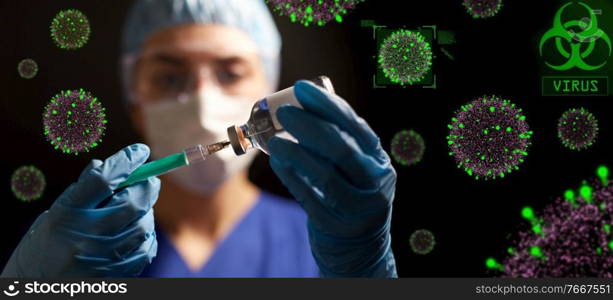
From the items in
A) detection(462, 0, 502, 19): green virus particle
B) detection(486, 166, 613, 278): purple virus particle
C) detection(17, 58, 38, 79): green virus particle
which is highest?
detection(462, 0, 502, 19): green virus particle

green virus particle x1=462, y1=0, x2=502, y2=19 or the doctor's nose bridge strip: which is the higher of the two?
green virus particle x1=462, y1=0, x2=502, y2=19

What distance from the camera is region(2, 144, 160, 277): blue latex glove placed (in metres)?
1.18

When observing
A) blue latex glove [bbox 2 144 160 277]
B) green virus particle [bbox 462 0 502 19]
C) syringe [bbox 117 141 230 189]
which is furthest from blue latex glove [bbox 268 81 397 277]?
green virus particle [bbox 462 0 502 19]

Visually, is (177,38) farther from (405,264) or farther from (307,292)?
(405,264)

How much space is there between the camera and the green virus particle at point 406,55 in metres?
1.62

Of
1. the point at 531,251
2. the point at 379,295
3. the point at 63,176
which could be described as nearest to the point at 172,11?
the point at 63,176

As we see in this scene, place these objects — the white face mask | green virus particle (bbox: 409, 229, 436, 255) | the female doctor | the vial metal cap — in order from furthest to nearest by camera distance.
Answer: green virus particle (bbox: 409, 229, 436, 255)
the white face mask
the female doctor
the vial metal cap

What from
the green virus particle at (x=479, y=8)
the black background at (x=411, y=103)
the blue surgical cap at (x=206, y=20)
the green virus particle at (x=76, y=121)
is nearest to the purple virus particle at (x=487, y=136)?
the black background at (x=411, y=103)

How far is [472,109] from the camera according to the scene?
1.64m

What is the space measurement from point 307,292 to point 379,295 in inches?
7.9

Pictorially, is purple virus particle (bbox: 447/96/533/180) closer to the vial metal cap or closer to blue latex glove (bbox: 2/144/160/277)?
the vial metal cap

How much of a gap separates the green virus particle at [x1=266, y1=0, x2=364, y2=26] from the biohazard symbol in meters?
0.64

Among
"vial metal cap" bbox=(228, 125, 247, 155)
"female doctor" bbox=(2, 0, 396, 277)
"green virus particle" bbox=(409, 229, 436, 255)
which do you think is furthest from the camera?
"green virus particle" bbox=(409, 229, 436, 255)

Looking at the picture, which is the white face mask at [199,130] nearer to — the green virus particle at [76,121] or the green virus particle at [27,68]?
the green virus particle at [76,121]
